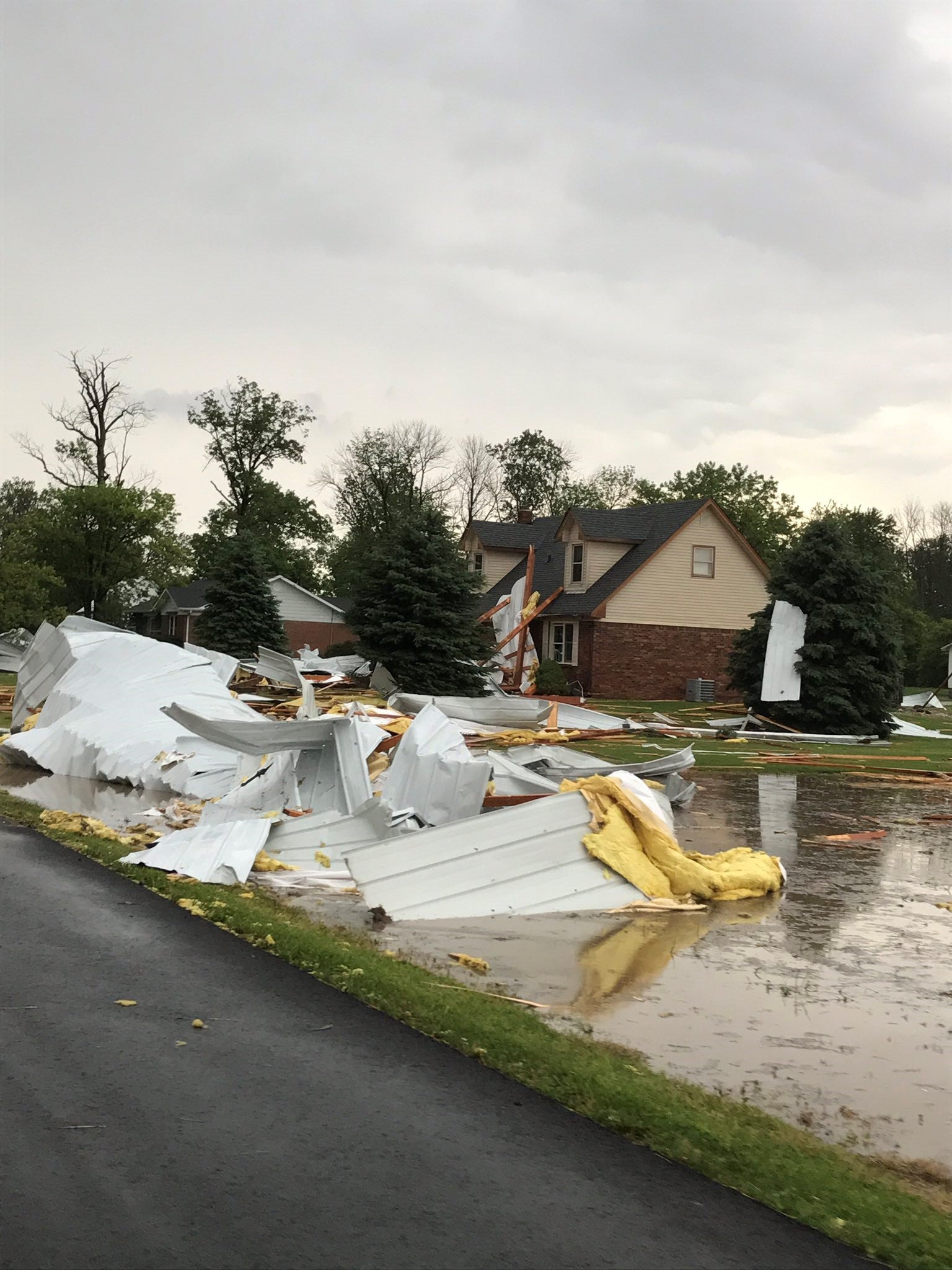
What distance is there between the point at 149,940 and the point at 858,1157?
4.79 metres

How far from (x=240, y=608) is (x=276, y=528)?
30350 millimetres

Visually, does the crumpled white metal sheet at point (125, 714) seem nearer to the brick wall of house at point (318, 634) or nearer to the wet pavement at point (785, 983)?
the wet pavement at point (785, 983)

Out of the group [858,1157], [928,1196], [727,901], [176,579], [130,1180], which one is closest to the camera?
[130,1180]

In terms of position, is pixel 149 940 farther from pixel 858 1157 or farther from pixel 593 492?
pixel 593 492

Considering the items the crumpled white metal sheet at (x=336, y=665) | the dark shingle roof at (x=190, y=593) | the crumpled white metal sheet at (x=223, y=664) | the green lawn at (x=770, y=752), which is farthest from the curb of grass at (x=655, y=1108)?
the dark shingle roof at (x=190, y=593)

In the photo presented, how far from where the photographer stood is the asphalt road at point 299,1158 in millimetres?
3826

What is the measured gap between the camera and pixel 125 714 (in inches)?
764

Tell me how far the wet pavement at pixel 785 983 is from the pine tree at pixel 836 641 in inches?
719

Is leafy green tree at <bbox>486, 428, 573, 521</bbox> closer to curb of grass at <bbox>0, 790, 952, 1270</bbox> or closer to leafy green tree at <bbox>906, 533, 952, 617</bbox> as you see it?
leafy green tree at <bbox>906, 533, 952, 617</bbox>

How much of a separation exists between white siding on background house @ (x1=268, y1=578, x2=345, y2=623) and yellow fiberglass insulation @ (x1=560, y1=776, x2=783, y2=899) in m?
59.9

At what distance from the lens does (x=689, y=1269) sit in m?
3.76

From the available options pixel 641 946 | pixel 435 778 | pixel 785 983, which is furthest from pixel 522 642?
pixel 785 983

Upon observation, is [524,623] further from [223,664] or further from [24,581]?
[24,581]

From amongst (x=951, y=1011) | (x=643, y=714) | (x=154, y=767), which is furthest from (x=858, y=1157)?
(x=643, y=714)
